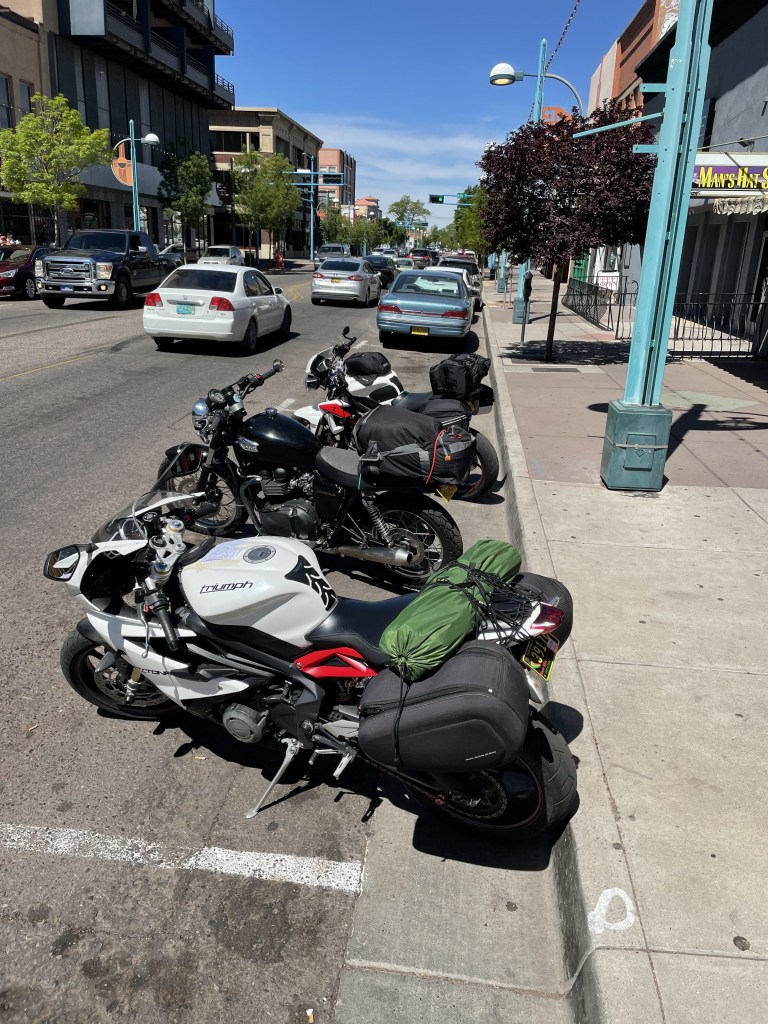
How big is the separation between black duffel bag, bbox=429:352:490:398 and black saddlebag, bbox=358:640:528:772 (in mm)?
5567

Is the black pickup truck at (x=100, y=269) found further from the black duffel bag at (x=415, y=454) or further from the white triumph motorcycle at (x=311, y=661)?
the white triumph motorcycle at (x=311, y=661)

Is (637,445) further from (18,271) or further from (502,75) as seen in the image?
(18,271)

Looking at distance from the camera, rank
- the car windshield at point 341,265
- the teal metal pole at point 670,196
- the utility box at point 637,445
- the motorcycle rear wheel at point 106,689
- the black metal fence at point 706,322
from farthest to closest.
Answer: the car windshield at point 341,265, the black metal fence at point 706,322, the utility box at point 637,445, the teal metal pole at point 670,196, the motorcycle rear wheel at point 106,689

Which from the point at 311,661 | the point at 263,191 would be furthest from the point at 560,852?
the point at 263,191

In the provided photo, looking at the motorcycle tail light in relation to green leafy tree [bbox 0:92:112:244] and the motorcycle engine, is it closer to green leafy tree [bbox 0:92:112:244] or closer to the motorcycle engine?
the motorcycle engine

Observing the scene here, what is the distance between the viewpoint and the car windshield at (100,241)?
75.0ft

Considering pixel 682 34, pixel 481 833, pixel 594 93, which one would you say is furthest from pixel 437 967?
pixel 594 93

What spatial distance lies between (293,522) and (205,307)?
32.4ft

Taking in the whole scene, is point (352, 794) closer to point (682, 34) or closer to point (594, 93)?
point (682, 34)

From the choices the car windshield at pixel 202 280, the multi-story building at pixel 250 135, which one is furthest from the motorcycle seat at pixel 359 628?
the multi-story building at pixel 250 135

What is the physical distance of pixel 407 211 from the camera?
582 feet

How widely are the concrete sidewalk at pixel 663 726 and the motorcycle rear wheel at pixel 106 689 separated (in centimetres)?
195

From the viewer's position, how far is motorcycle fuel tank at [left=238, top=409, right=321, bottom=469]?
578 cm

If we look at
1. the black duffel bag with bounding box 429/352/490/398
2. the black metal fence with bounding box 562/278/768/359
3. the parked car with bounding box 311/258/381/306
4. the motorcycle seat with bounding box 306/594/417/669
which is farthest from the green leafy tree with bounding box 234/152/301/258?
the motorcycle seat with bounding box 306/594/417/669
